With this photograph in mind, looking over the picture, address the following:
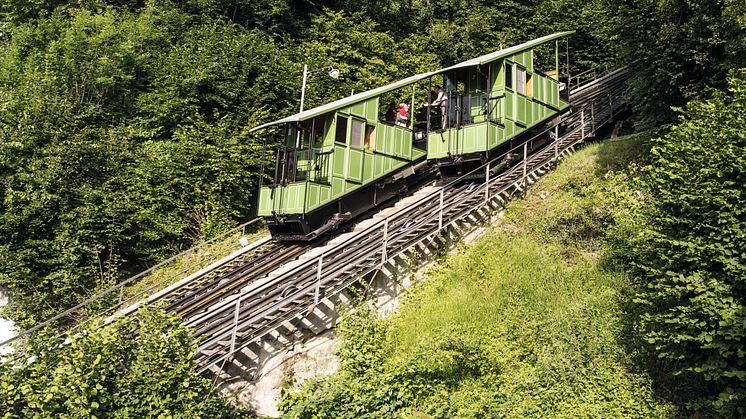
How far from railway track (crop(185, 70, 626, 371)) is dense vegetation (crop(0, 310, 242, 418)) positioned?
1001 millimetres

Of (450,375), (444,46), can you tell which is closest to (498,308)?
(450,375)

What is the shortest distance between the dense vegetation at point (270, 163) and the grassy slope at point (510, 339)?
0.06 meters

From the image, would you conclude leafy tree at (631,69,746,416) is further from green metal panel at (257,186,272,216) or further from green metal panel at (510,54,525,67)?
A: green metal panel at (257,186,272,216)

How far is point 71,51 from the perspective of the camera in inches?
896

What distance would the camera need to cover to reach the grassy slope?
34.9 feet

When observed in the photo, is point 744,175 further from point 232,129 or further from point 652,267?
point 232,129

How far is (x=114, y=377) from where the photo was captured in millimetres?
9930

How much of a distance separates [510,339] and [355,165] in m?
7.69

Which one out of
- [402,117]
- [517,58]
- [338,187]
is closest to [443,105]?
Answer: [402,117]

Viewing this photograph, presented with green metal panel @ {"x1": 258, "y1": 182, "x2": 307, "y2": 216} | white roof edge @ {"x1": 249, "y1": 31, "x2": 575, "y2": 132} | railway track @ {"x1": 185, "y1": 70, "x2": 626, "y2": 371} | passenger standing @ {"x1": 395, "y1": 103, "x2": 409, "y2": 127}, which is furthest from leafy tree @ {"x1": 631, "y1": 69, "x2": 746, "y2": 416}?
passenger standing @ {"x1": 395, "y1": 103, "x2": 409, "y2": 127}

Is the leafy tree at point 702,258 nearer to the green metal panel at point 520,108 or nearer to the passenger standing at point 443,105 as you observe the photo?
the green metal panel at point 520,108

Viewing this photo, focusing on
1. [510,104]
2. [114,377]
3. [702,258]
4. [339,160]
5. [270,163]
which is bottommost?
[114,377]

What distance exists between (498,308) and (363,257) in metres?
3.47

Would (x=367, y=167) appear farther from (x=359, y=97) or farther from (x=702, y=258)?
(x=702, y=258)
